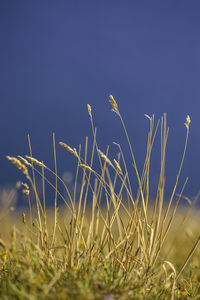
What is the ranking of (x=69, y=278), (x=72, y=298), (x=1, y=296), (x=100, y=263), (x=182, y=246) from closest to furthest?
(x=72, y=298), (x=1, y=296), (x=69, y=278), (x=100, y=263), (x=182, y=246)

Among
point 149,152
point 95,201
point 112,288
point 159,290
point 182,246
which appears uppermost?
point 149,152

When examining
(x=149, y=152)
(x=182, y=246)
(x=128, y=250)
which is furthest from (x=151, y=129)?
(x=182, y=246)

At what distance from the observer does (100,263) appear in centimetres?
240

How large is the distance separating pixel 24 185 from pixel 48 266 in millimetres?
495

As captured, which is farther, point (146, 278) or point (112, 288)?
point (146, 278)

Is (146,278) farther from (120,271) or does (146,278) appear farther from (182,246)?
(182,246)

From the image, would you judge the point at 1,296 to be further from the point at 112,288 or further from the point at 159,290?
the point at 159,290

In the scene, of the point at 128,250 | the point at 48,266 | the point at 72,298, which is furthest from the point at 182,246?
the point at 72,298

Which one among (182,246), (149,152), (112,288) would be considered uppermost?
(149,152)

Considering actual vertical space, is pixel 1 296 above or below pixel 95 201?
below

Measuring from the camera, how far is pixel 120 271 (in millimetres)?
2188

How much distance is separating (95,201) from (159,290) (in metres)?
0.65

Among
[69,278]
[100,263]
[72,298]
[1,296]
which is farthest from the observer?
[100,263]

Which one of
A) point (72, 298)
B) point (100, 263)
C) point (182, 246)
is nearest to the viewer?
point (72, 298)
